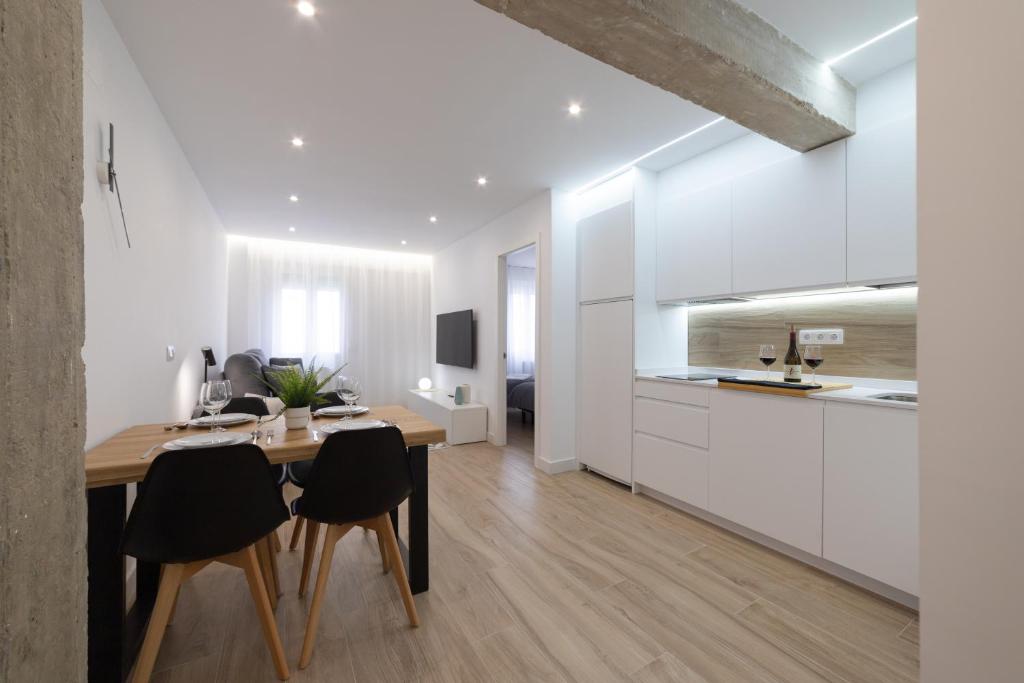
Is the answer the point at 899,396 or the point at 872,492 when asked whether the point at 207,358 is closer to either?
the point at 872,492

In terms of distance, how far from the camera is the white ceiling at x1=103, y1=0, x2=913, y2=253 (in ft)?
6.15

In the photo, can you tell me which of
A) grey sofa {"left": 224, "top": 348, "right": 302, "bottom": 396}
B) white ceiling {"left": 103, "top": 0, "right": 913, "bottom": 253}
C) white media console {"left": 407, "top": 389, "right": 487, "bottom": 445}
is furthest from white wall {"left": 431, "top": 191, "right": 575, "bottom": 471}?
grey sofa {"left": 224, "top": 348, "right": 302, "bottom": 396}

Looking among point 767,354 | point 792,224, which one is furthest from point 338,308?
point 792,224

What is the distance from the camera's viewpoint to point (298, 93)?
244 cm

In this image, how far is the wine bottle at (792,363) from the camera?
8.23 feet

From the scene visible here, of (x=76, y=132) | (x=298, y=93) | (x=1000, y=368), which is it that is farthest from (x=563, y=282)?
(x=76, y=132)

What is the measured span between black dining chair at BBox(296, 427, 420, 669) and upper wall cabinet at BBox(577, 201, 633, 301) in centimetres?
235

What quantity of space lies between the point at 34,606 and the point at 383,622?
1.56m

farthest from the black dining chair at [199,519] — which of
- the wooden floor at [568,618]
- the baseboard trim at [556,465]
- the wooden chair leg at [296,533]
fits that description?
the baseboard trim at [556,465]

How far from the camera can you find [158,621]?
Result: 1.41m

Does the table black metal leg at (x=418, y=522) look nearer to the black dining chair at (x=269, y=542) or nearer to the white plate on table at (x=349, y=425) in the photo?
the white plate on table at (x=349, y=425)

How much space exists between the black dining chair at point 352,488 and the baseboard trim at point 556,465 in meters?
2.09

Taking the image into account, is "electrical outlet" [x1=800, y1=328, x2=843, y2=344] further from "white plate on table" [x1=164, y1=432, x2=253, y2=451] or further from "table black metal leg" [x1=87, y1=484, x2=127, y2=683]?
"table black metal leg" [x1=87, y1=484, x2=127, y2=683]

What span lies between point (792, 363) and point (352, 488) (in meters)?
2.51
